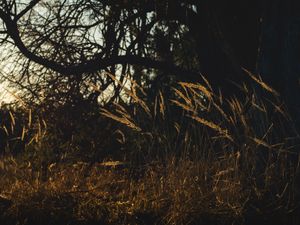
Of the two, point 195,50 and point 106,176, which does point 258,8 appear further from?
point 106,176

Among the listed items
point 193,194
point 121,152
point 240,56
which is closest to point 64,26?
point 121,152

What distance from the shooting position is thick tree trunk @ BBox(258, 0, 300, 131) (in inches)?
222

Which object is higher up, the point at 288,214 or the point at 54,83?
the point at 54,83

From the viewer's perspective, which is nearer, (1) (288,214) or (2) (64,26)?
(1) (288,214)

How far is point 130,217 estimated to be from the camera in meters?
4.20

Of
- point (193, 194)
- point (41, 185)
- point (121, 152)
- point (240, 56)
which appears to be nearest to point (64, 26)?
point (121, 152)

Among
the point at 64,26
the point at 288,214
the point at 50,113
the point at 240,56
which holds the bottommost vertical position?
the point at 288,214

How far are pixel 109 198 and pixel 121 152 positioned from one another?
3036 millimetres

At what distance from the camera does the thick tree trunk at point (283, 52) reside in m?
5.64

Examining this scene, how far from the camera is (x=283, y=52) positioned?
18.8ft

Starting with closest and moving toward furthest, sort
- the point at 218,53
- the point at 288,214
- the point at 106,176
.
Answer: the point at 288,214, the point at 106,176, the point at 218,53

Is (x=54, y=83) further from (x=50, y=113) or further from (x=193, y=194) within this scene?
(x=193, y=194)

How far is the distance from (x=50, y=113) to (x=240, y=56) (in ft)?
8.94

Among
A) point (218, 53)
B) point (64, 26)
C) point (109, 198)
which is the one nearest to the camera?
point (109, 198)
